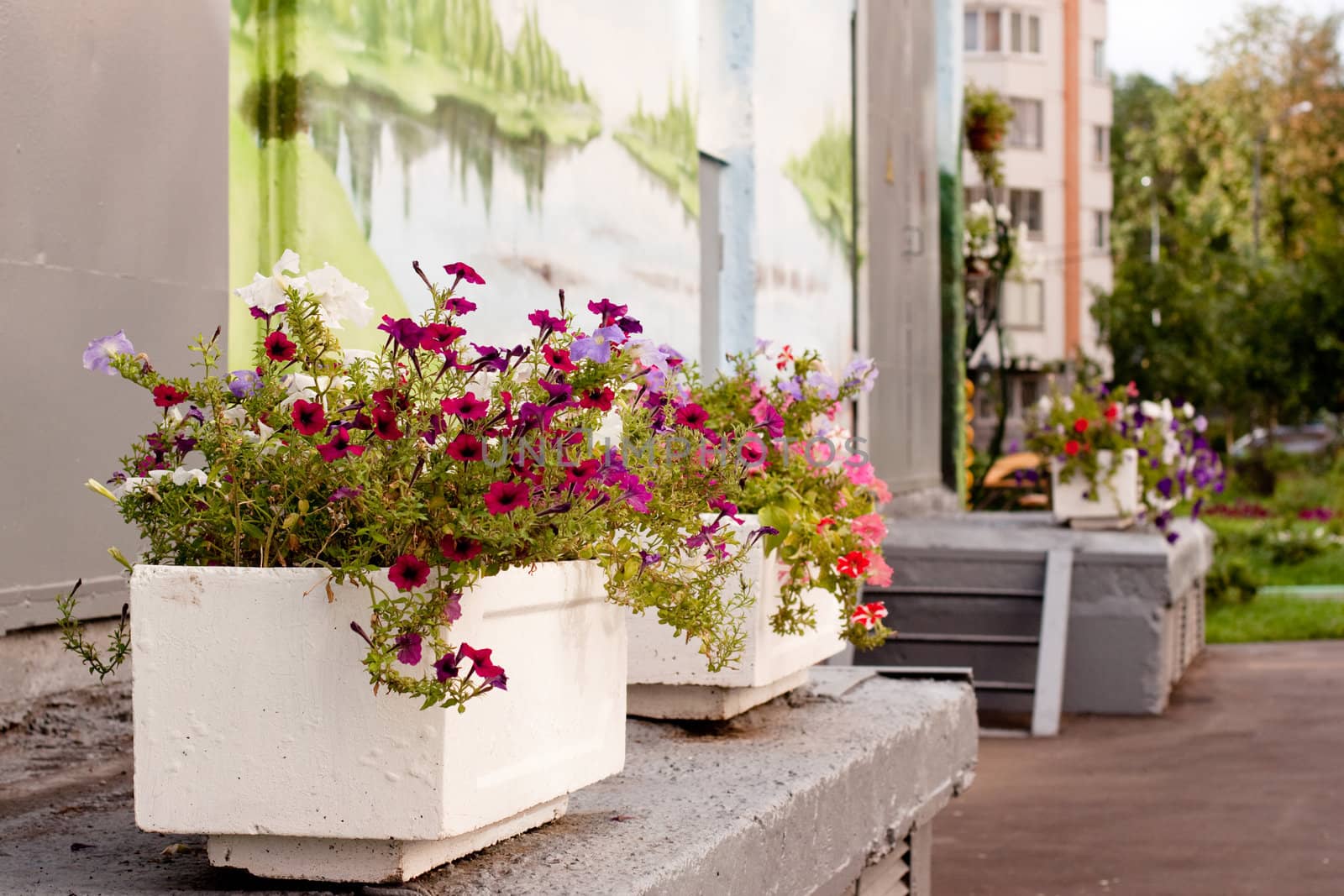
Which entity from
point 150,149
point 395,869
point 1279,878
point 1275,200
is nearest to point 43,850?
point 395,869

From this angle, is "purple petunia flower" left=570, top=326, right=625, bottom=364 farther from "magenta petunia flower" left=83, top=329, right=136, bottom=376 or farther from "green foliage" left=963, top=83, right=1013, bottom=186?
"green foliage" left=963, top=83, right=1013, bottom=186

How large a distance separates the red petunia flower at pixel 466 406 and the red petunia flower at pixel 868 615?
185 centimetres

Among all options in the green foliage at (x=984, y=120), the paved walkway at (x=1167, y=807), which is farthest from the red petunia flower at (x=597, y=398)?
the green foliage at (x=984, y=120)

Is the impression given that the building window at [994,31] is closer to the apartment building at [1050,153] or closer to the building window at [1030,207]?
the apartment building at [1050,153]

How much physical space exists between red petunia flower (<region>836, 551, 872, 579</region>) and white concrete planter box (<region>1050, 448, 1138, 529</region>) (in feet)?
20.8

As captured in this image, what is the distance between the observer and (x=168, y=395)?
2.27 m

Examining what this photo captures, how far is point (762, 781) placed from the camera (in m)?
3.11

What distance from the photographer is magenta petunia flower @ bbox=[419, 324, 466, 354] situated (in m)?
2.24

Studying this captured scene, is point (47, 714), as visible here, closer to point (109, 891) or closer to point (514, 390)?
point (109, 891)

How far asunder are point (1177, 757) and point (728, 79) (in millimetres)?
3502

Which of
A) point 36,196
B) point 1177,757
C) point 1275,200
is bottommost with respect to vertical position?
point 1177,757

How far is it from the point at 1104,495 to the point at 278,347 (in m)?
8.26

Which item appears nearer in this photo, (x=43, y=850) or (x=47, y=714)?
(x=43, y=850)

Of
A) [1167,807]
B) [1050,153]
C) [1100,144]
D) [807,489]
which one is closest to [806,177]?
[1167,807]
